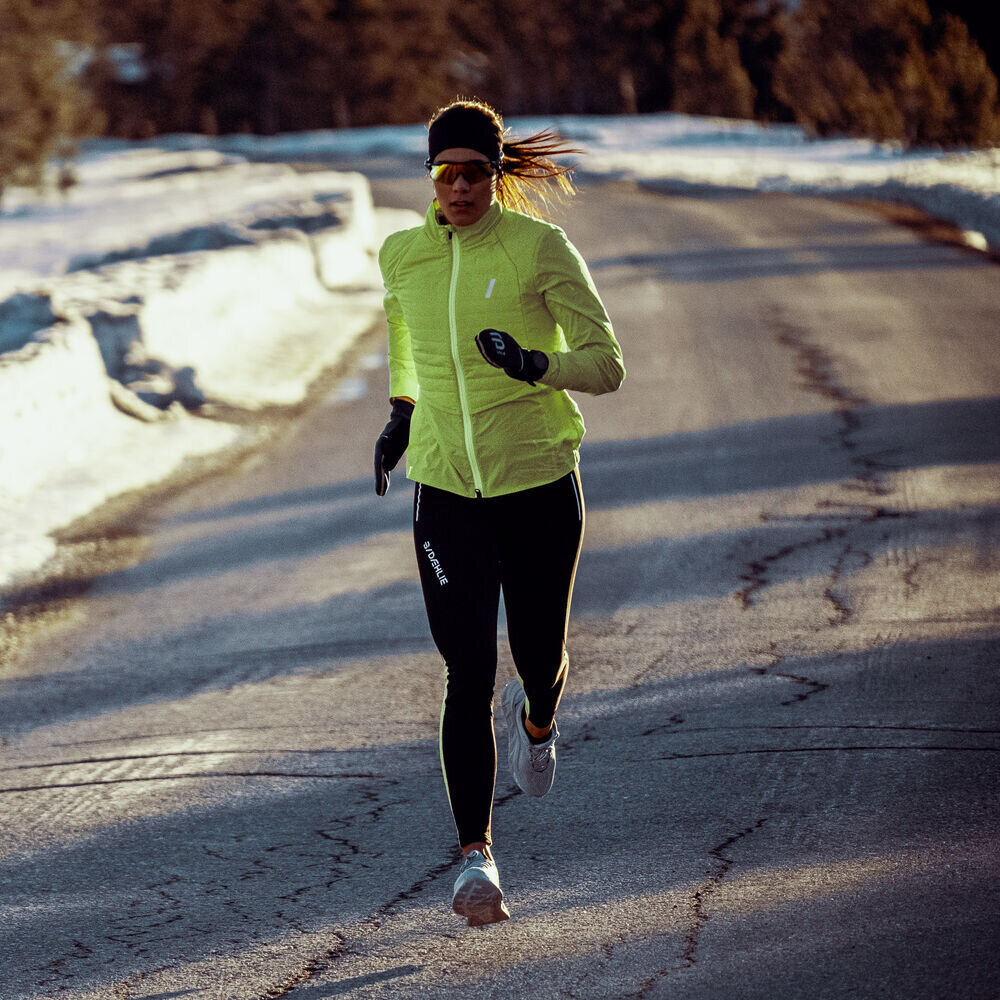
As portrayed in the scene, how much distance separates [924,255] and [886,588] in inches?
554

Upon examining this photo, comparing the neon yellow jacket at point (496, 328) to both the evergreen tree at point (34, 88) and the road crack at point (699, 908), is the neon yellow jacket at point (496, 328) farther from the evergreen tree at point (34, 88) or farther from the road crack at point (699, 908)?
the evergreen tree at point (34, 88)

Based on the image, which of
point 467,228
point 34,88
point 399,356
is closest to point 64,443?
point 399,356

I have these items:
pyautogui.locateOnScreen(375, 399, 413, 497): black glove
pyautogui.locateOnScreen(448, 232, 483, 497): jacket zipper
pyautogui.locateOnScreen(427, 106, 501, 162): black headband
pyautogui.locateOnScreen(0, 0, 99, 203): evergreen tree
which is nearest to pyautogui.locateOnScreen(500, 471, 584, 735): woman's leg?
pyautogui.locateOnScreen(448, 232, 483, 497): jacket zipper

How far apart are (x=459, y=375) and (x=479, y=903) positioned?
1.33m

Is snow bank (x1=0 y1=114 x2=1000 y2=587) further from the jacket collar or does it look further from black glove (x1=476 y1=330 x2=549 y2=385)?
black glove (x1=476 y1=330 x2=549 y2=385)

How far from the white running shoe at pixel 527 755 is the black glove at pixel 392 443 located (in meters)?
0.78

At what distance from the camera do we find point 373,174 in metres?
43.6

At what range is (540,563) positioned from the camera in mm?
4184

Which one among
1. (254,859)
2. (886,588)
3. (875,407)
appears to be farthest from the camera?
(875,407)

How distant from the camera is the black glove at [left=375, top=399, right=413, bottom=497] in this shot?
435 centimetres

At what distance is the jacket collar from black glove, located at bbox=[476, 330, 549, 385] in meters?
0.33

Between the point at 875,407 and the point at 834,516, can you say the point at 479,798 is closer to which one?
the point at 834,516

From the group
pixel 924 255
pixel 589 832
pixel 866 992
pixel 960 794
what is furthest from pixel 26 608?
pixel 924 255

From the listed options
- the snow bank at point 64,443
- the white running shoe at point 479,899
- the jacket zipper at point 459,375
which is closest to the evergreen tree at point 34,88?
the snow bank at point 64,443
